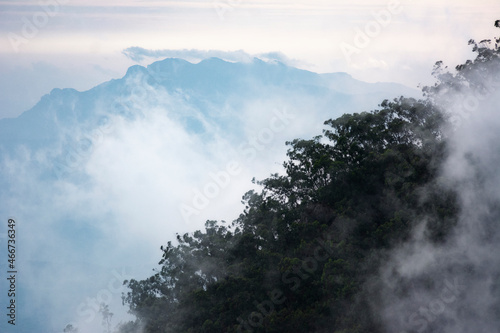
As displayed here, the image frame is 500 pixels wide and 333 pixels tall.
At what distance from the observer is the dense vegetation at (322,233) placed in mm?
14219

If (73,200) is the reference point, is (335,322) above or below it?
below

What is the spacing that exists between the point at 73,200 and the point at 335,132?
5662 inches

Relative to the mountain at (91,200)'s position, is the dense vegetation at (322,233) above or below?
below

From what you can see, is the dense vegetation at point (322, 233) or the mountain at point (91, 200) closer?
Result: the dense vegetation at point (322, 233)

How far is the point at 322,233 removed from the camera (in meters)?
17.1

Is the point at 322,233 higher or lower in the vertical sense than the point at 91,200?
lower

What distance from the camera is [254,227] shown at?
1925 cm

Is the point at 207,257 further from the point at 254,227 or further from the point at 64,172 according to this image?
the point at 64,172

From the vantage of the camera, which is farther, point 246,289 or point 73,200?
point 73,200

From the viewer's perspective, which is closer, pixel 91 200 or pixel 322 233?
pixel 322 233

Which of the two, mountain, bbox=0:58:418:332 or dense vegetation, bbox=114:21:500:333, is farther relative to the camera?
mountain, bbox=0:58:418:332

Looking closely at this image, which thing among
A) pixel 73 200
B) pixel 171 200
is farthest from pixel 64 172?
pixel 171 200

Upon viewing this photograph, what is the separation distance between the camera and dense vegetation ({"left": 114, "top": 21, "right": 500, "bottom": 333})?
1422 cm

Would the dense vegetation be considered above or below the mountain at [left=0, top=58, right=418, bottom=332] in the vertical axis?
below
